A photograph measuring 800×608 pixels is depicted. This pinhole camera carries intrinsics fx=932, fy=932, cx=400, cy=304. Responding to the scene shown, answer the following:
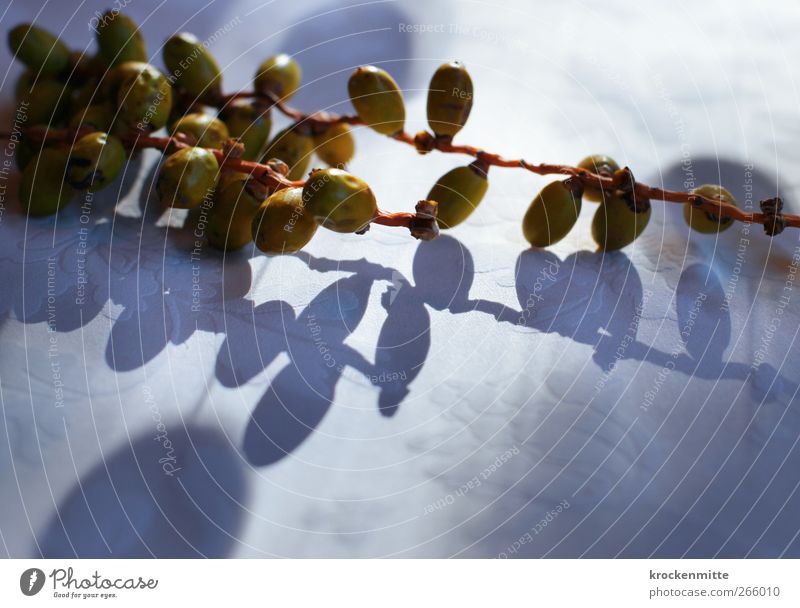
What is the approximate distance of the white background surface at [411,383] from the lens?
436 mm

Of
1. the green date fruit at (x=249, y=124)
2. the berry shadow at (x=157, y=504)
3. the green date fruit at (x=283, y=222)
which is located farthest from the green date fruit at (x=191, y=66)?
the berry shadow at (x=157, y=504)

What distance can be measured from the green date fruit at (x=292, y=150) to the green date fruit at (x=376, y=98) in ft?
0.15

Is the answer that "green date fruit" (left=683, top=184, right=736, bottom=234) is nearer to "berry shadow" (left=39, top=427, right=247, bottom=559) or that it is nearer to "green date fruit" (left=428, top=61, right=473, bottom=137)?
"green date fruit" (left=428, top=61, right=473, bottom=137)

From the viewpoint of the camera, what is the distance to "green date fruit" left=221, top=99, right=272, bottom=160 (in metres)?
0.63

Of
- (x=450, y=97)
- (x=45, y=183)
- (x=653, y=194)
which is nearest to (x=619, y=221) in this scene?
(x=653, y=194)

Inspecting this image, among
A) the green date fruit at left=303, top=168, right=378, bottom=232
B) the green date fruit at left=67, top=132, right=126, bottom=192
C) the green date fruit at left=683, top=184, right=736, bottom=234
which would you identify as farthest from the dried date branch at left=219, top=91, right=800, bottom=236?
the green date fruit at left=67, top=132, right=126, bottom=192

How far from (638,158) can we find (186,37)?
35 cm

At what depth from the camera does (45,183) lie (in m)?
0.58

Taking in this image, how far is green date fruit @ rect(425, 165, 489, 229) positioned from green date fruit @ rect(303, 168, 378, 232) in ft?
0.25

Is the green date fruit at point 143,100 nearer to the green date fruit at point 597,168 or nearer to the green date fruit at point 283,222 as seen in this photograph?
the green date fruit at point 283,222

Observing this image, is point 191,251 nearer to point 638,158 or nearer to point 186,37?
point 186,37

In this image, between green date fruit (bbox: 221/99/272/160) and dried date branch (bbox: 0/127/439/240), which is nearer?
dried date branch (bbox: 0/127/439/240)

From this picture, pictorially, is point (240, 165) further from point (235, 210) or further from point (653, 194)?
point (653, 194)
